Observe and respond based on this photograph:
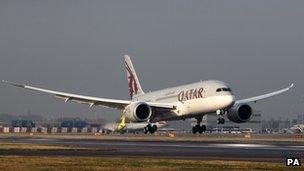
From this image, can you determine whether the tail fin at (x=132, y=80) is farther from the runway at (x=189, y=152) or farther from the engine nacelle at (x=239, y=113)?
the runway at (x=189, y=152)

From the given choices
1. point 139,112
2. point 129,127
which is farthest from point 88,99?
point 129,127

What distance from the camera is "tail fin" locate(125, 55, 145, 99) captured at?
361 ft

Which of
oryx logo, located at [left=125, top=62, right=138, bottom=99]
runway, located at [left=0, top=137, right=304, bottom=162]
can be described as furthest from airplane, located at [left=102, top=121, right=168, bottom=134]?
runway, located at [left=0, top=137, right=304, bottom=162]

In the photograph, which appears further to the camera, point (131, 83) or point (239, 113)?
point (131, 83)

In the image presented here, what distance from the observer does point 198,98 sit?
286 feet

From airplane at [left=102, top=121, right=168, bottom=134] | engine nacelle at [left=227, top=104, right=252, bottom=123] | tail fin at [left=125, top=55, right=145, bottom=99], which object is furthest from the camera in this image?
airplane at [left=102, top=121, right=168, bottom=134]

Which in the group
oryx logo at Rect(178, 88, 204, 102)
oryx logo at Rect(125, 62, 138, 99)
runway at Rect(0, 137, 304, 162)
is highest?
oryx logo at Rect(125, 62, 138, 99)

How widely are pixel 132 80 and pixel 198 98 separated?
2676 centimetres

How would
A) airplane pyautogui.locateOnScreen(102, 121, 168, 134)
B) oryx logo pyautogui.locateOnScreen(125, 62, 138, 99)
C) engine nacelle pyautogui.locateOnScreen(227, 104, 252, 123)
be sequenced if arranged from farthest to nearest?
airplane pyautogui.locateOnScreen(102, 121, 168, 134), oryx logo pyautogui.locateOnScreen(125, 62, 138, 99), engine nacelle pyautogui.locateOnScreen(227, 104, 252, 123)

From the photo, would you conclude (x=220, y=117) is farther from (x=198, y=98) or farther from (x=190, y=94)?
(x=190, y=94)

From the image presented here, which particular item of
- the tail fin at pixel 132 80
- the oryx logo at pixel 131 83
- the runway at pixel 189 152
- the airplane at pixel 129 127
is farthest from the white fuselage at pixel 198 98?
the airplane at pixel 129 127

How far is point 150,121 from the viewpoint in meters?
94.8

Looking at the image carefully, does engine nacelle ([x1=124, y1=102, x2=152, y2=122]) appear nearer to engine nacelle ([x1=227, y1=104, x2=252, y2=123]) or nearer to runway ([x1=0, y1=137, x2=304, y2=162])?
engine nacelle ([x1=227, y1=104, x2=252, y2=123])

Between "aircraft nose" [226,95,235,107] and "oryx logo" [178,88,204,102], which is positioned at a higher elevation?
"oryx logo" [178,88,204,102]
